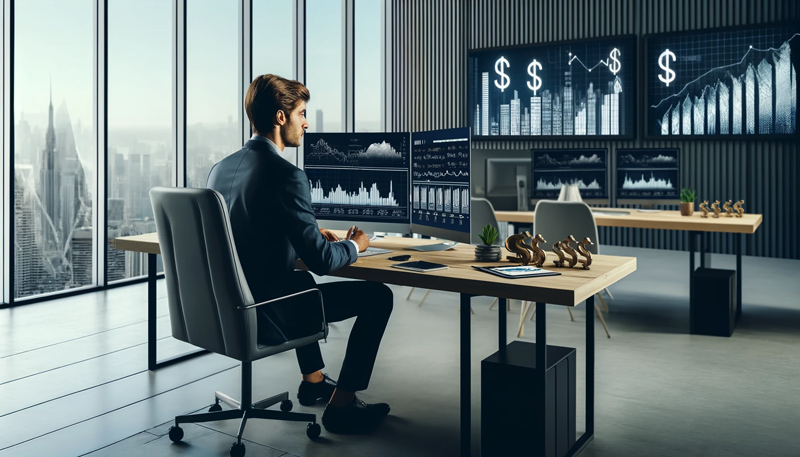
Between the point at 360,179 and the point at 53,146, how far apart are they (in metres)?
3.19

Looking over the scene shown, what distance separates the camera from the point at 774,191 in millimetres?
7812

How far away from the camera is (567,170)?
5.49m

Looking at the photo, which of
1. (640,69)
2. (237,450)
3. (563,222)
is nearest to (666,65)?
(640,69)

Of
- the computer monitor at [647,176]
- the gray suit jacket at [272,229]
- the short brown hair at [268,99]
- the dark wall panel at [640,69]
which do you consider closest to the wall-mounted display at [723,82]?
the dark wall panel at [640,69]

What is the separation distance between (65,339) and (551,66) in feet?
21.6

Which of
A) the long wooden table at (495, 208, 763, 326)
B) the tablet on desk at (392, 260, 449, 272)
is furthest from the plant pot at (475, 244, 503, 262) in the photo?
the long wooden table at (495, 208, 763, 326)

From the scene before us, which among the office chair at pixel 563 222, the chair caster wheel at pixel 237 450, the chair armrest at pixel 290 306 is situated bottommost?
the chair caster wheel at pixel 237 450

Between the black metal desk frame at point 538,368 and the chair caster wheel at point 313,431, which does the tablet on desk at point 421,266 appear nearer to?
the black metal desk frame at point 538,368

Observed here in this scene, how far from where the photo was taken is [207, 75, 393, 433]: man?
2.58m

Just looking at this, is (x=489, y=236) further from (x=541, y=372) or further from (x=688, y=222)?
(x=688, y=222)

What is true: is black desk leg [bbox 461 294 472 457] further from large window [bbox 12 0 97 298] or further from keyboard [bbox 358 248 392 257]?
large window [bbox 12 0 97 298]

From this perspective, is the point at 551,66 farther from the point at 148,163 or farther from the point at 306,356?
the point at 306,356

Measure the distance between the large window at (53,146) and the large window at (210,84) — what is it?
1010 millimetres

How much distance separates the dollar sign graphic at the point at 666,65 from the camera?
8.27 m
